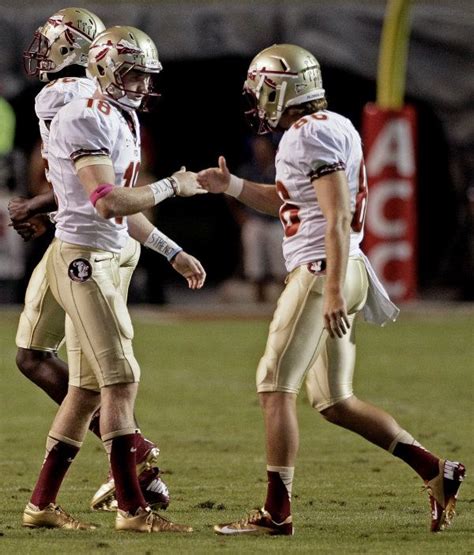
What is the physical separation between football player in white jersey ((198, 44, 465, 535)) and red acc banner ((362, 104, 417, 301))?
906 centimetres

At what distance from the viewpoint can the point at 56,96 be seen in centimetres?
641

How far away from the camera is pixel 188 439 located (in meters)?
8.48

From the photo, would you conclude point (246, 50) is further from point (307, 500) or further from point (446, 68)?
point (307, 500)

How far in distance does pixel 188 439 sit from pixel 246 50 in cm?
853

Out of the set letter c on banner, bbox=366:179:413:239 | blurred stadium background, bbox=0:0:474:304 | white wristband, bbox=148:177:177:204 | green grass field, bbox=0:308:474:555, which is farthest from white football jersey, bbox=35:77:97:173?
letter c on banner, bbox=366:179:413:239

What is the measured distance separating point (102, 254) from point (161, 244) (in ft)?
1.77

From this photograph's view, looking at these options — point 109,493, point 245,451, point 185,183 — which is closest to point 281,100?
point 185,183

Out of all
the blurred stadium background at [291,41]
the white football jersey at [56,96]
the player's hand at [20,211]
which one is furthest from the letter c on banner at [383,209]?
the white football jersey at [56,96]

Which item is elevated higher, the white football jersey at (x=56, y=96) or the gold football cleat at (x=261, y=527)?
the white football jersey at (x=56, y=96)

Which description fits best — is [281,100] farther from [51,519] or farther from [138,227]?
[51,519]

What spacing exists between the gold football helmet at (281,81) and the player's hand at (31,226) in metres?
1.17

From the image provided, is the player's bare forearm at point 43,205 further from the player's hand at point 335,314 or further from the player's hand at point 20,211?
the player's hand at point 335,314

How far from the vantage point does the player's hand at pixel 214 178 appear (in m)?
6.25

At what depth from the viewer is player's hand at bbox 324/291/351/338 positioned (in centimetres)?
564
